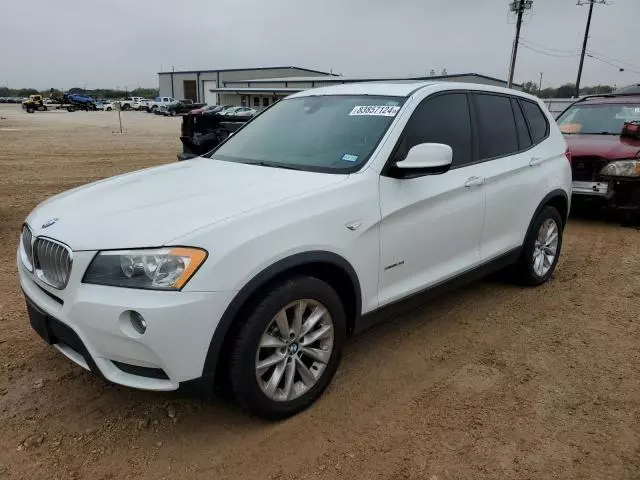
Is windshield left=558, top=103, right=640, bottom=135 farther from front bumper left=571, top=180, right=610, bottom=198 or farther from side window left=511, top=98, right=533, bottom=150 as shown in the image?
side window left=511, top=98, right=533, bottom=150

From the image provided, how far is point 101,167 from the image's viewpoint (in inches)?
512

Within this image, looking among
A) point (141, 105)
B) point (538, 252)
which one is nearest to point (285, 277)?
point (538, 252)

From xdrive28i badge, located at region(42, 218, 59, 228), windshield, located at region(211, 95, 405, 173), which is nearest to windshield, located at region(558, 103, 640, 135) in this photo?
windshield, located at region(211, 95, 405, 173)

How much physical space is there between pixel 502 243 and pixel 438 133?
1.17 m

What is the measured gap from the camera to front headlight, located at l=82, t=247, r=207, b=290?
232cm

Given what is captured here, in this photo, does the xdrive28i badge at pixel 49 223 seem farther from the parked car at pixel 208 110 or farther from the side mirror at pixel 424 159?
the parked car at pixel 208 110

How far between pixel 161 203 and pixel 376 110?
1.56 m

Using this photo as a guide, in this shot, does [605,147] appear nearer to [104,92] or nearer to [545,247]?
[545,247]

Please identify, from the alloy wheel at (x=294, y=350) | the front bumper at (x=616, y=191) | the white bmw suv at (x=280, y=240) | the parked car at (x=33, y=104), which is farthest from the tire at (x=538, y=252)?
the parked car at (x=33, y=104)

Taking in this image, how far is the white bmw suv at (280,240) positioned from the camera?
2.36 metres

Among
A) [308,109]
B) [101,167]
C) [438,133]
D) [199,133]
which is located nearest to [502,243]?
[438,133]

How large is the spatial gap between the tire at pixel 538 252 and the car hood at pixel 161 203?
2344mm

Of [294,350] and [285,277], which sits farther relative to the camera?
[294,350]

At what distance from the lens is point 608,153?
721 cm
